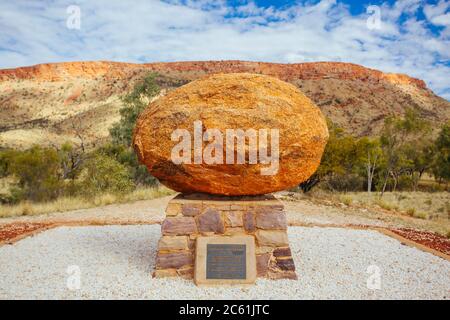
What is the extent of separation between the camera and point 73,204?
45.0 ft

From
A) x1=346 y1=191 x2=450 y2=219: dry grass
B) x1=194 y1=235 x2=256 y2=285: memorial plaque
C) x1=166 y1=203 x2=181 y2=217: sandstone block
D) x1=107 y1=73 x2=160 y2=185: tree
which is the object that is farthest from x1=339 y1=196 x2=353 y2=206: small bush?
x1=166 y1=203 x2=181 y2=217: sandstone block

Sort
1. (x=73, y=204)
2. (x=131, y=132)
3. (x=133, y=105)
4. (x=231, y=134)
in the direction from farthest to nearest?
(x=133, y=105) < (x=131, y=132) < (x=73, y=204) < (x=231, y=134)

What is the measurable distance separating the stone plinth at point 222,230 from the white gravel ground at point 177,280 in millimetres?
199

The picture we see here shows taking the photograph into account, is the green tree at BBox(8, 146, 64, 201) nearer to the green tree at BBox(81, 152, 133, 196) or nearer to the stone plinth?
the green tree at BBox(81, 152, 133, 196)

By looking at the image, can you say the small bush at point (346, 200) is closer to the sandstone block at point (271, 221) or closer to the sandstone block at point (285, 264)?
the sandstone block at point (285, 264)

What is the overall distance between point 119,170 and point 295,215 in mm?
7924

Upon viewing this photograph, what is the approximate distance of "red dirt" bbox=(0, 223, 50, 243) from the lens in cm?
837

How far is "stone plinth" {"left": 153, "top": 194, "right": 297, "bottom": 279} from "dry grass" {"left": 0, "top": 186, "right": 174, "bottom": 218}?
8373mm

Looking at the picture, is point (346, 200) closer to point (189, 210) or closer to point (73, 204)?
point (73, 204)

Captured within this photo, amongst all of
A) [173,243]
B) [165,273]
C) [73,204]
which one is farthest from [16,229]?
[173,243]

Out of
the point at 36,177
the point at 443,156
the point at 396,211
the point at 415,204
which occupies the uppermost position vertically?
the point at 443,156

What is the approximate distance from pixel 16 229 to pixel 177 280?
559 centimetres

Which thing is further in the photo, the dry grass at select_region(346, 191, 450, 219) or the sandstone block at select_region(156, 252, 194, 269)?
the dry grass at select_region(346, 191, 450, 219)

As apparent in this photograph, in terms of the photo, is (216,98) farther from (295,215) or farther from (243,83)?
(295,215)
